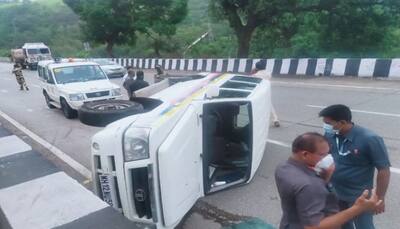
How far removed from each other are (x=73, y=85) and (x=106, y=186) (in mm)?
9064

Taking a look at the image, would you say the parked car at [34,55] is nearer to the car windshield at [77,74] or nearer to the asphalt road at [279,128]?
the asphalt road at [279,128]

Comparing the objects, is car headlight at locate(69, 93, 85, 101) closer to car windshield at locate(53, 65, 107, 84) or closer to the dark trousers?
car windshield at locate(53, 65, 107, 84)

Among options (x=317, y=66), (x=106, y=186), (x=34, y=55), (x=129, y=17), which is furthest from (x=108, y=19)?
(x=106, y=186)

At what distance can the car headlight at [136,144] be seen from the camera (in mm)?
4102

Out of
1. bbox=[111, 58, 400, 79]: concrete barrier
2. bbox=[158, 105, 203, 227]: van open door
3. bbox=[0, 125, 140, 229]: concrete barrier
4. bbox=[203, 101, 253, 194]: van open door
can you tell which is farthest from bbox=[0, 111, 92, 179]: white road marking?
bbox=[111, 58, 400, 79]: concrete barrier

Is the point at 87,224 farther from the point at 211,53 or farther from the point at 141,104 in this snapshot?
the point at 211,53

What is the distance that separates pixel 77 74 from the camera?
1355 centimetres

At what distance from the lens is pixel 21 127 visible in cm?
1157

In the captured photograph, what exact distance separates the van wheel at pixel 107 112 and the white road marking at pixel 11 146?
1.38 meters

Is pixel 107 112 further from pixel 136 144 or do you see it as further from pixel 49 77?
pixel 49 77

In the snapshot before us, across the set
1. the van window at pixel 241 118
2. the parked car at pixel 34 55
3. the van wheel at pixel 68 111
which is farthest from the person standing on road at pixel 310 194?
the parked car at pixel 34 55

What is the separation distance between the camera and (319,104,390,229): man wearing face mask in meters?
3.24

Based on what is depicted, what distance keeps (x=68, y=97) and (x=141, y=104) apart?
6.03m

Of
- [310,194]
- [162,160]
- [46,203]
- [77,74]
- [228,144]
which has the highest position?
[310,194]
